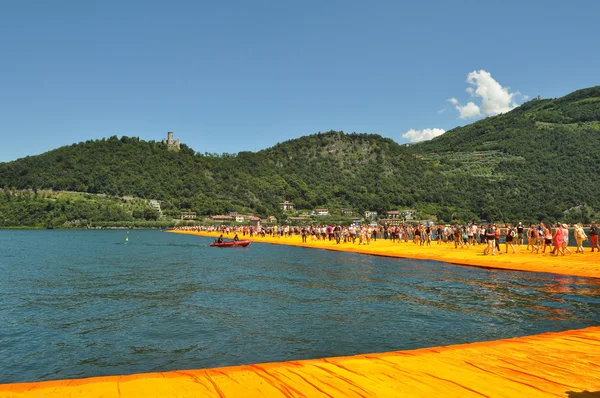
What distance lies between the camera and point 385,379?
713cm

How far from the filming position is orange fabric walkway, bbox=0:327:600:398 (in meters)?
6.54

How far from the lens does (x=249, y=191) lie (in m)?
196

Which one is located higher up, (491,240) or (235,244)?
(491,240)

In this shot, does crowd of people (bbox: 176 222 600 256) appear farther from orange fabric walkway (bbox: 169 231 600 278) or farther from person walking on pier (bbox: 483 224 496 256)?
orange fabric walkway (bbox: 169 231 600 278)

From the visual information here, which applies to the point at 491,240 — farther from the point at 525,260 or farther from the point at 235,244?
the point at 235,244

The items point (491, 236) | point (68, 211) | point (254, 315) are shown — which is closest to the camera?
point (254, 315)

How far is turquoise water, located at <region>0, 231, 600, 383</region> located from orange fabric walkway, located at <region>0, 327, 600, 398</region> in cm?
181

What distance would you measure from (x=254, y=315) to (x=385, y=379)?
758 cm

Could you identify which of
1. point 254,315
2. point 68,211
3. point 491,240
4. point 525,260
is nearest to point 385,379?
point 254,315

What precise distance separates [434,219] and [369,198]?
1396 inches

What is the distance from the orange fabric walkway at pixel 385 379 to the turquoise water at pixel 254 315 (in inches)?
71.1

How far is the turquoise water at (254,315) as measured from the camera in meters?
10.2

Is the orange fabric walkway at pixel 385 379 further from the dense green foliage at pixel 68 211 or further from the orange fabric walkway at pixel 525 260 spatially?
the dense green foliage at pixel 68 211

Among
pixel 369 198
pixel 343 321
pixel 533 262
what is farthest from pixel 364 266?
pixel 369 198
